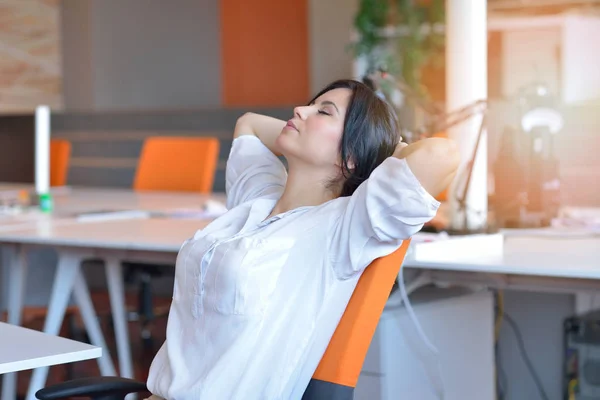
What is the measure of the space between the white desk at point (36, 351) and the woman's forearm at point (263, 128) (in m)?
0.70

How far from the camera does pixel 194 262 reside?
1789 millimetres

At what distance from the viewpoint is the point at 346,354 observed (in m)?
1.58

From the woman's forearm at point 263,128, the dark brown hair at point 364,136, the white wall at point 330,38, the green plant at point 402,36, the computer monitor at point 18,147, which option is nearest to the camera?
the dark brown hair at point 364,136

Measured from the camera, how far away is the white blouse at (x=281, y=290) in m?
1.59

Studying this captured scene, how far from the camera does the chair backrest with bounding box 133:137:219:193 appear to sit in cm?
425

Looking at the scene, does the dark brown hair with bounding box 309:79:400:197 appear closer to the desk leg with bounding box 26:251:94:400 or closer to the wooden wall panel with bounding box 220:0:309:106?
the desk leg with bounding box 26:251:94:400

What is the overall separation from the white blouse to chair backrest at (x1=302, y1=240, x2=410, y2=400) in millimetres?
17

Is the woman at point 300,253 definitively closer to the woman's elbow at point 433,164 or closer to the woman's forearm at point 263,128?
the woman's elbow at point 433,164

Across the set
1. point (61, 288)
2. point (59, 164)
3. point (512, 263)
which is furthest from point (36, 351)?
point (59, 164)

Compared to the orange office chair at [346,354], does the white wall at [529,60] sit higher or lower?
higher

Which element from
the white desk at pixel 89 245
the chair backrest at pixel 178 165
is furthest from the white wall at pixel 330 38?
the white desk at pixel 89 245

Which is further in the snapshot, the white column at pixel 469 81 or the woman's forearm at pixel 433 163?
the white column at pixel 469 81

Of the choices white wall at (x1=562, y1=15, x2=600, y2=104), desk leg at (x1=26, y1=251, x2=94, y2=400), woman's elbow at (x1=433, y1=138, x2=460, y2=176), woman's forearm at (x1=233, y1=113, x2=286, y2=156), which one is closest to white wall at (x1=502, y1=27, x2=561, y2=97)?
white wall at (x1=562, y1=15, x2=600, y2=104)

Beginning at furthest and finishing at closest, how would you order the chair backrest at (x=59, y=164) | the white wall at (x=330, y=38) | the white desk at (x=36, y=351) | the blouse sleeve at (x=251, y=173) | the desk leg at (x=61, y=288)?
1. the white wall at (x=330, y=38)
2. the chair backrest at (x=59, y=164)
3. the desk leg at (x=61, y=288)
4. the blouse sleeve at (x=251, y=173)
5. the white desk at (x=36, y=351)
